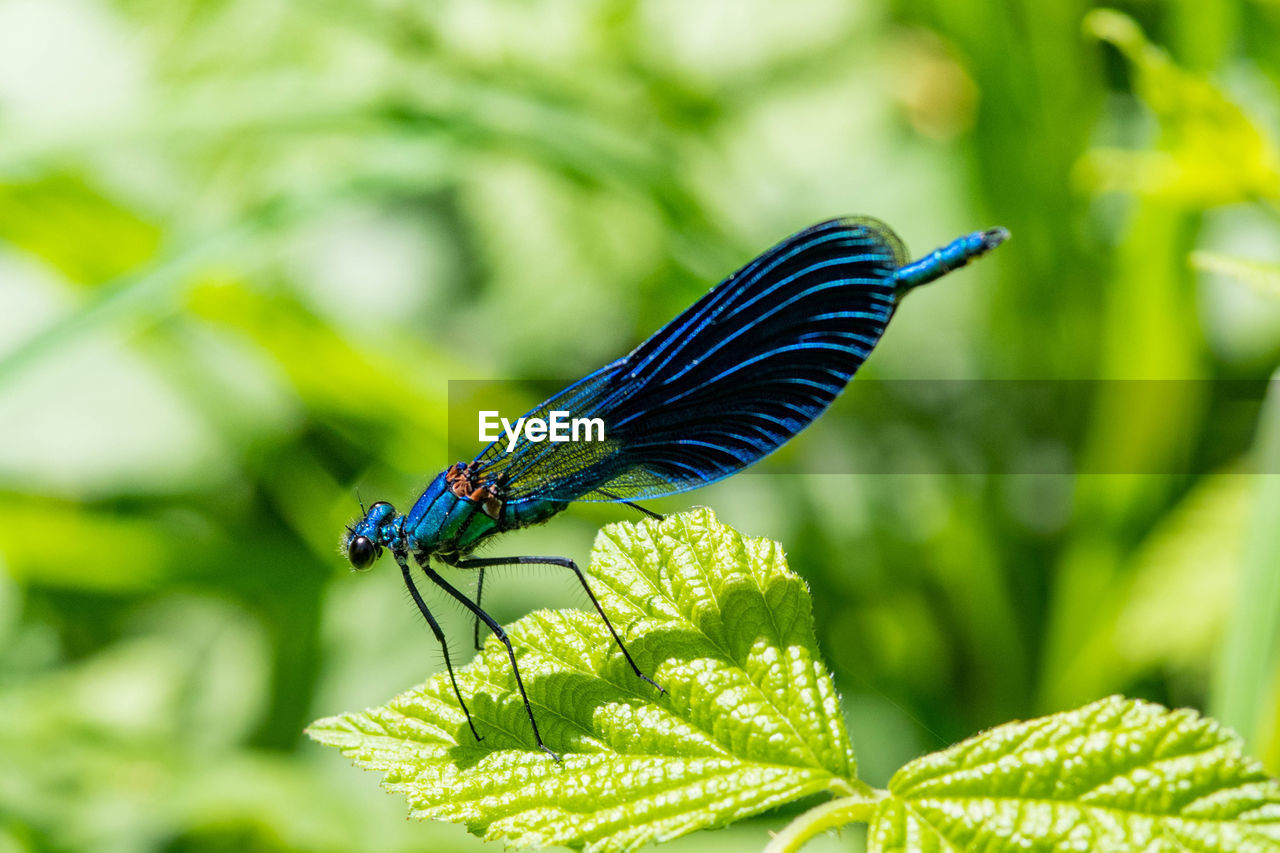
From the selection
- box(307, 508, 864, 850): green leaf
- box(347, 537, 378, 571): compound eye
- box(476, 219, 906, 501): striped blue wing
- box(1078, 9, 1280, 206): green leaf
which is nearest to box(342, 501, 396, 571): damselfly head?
box(347, 537, 378, 571): compound eye

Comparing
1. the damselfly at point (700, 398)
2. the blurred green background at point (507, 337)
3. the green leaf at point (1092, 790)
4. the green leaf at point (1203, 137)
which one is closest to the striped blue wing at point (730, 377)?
the damselfly at point (700, 398)

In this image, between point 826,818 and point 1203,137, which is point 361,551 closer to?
point 826,818

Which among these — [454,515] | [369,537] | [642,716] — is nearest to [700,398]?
[454,515]

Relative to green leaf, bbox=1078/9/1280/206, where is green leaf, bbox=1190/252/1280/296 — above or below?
below

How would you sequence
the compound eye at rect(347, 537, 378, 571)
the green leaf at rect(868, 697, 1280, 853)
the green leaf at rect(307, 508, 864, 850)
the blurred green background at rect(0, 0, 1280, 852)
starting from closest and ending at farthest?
the green leaf at rect(868, 697, 1280, 853) → the green leaf at rect(307, 508, 864, 850) → the compound eye at rect(347, 537, 378, 571) → the blurred green background at rect(0, 0, 1280, 852)

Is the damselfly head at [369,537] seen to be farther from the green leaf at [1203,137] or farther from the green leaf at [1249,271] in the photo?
the green leaf at [1203,137]

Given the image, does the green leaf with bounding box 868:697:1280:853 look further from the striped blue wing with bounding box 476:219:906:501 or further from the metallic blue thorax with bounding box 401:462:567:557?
the metallic blue thorax with bounding box 401:462:567:557

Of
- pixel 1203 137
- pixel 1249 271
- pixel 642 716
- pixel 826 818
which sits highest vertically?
pixel 1203 137
